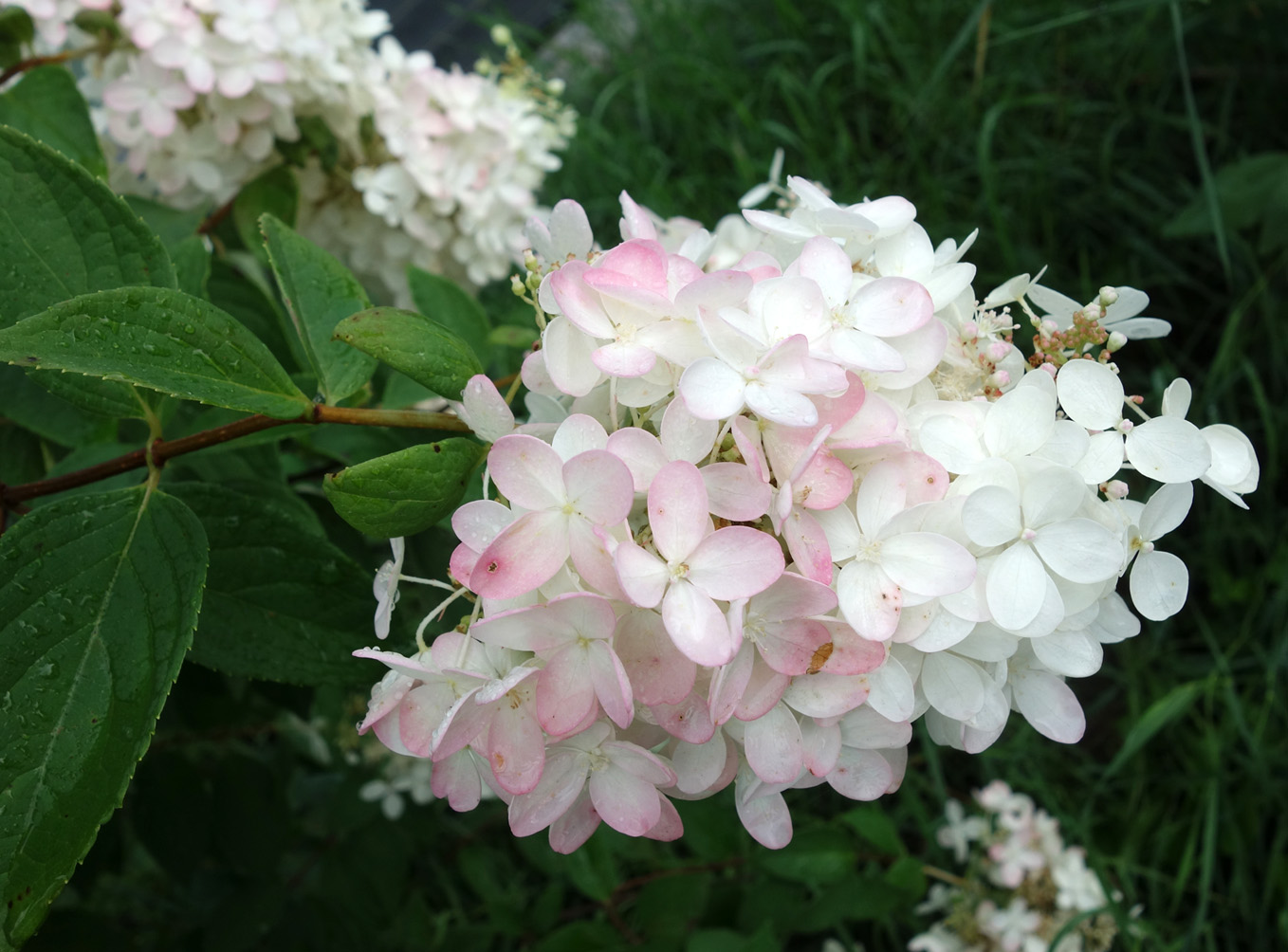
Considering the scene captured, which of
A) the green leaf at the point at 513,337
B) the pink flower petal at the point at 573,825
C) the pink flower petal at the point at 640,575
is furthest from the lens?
the green leaf at the point at 513,337

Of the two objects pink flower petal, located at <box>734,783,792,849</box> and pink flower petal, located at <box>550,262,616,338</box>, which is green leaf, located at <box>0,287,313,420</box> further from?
pink flower petal, located at <box>734,783,792,849</box>

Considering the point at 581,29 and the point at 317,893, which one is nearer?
the point at 317,893

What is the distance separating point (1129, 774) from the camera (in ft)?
4.99

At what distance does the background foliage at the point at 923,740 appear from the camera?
1.06 m

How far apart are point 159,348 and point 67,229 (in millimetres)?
190

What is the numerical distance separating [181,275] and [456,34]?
246 centimetres

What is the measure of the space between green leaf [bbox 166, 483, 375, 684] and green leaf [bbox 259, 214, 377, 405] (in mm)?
118

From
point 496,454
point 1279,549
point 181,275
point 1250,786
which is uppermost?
point 496,454

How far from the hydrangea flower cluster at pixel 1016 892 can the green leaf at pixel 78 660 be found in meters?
1.05

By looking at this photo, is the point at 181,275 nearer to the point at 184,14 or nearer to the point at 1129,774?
the point at 184,14

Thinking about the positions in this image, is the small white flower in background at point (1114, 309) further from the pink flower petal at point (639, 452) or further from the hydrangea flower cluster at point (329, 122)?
the hydrangea flower cluster at point (329, 122)

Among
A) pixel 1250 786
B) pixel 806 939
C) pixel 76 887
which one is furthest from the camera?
pixel 806 939

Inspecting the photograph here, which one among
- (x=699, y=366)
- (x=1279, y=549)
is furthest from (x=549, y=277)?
(x=1279, y=549)

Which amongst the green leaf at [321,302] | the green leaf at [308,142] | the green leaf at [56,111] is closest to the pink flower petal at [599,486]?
the green leaf at [321,302]
